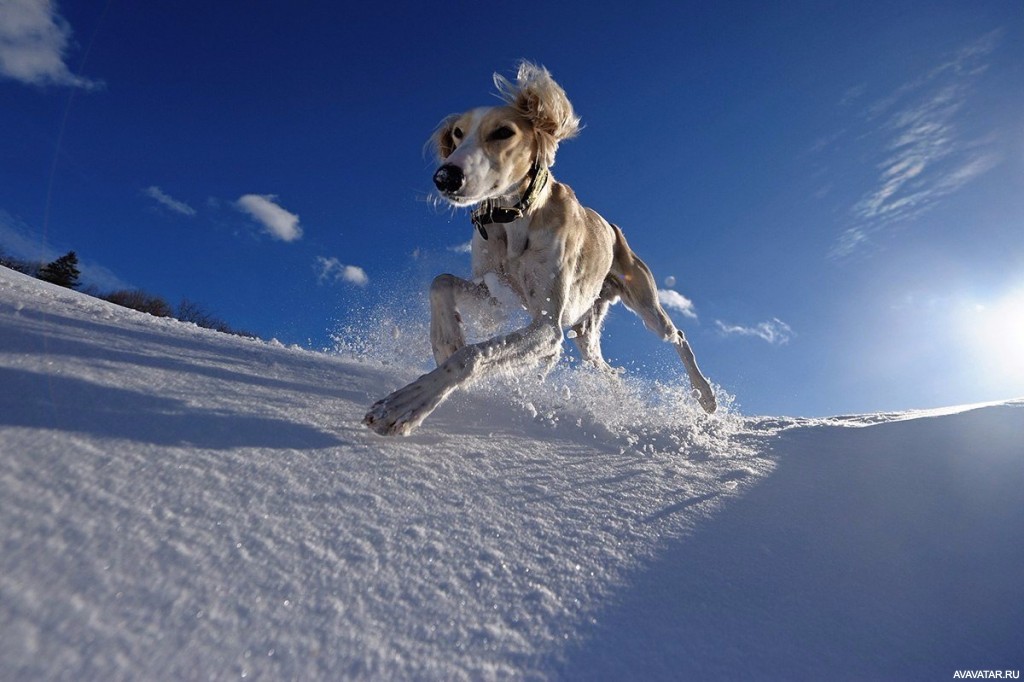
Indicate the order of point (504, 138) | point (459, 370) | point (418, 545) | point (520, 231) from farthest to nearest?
point (520, 231) < point (504, 138) < point (459, 370) < point (418, 545)

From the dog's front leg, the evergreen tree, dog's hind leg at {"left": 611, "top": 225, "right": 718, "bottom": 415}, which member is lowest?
the dog's front leg

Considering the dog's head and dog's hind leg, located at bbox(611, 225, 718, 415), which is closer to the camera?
the dog's head

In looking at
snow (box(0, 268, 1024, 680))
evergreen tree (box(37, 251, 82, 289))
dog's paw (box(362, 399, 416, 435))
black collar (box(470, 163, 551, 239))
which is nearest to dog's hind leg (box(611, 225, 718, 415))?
black collar (box(470, 163, 551, 239))

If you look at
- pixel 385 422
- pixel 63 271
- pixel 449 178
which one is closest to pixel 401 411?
pixel 385 422

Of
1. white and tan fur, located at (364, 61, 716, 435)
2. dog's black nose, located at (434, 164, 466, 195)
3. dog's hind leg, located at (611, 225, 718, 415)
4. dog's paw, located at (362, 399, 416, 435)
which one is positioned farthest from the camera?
dog's hind leg, located at (611, 225, 718, 415)

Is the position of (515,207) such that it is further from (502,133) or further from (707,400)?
(707,400)

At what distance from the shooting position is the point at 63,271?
93.4 feet

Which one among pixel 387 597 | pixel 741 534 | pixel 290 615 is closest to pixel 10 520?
pixel 290 615

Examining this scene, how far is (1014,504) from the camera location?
2055mm

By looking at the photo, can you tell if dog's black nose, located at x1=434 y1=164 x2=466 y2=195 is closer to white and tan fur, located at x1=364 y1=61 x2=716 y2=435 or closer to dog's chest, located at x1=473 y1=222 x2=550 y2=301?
white and tan fur, located at x1=364 y1=61 x2=716 y2=435

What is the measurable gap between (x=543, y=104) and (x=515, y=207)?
0.76 meters

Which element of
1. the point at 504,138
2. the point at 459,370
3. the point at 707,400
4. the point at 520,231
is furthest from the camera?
the point at 707,400

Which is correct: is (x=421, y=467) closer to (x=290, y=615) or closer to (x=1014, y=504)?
(x=290, y=615)

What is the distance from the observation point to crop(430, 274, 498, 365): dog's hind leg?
3.10 meters
